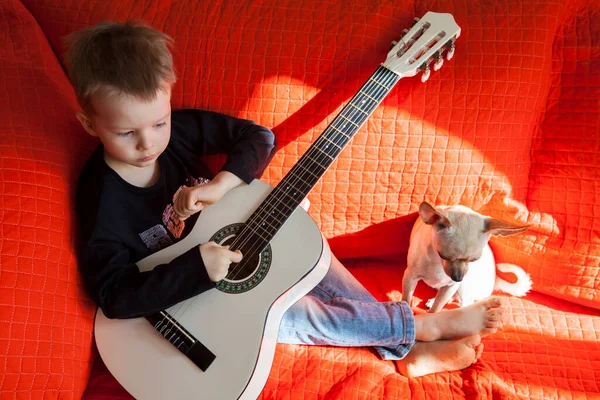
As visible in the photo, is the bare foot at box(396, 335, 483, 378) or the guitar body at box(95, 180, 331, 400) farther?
the bare foot at box(396, 335, 483, 378)

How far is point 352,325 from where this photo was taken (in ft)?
3.70

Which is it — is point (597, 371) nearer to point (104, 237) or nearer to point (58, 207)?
point (104, 237)

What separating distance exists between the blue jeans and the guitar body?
0.50 feet

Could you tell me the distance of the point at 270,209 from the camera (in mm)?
1043

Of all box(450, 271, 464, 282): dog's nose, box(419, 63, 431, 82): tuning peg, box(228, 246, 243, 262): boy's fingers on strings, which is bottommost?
box(228, 246, 243, 262): boy's fingers on strings

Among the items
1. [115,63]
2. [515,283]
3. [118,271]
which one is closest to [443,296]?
[515,283]

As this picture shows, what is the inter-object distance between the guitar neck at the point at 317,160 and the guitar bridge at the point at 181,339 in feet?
0.67

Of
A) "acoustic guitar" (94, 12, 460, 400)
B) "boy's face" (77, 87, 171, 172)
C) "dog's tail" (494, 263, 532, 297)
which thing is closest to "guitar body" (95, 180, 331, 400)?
"acoustic guitar" (94, 12, 460, 400)

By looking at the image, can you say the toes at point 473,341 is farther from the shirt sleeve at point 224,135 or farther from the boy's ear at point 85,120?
the boy's ear at point 85,120

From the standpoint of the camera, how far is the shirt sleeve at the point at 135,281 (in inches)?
36.6

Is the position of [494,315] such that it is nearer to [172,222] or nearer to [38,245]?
[172,222]

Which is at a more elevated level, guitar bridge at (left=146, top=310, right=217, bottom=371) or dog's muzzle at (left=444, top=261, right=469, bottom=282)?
dog's muzzle at (left=444, top=261, right=469, bottom=282)

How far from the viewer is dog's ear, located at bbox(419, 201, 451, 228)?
3.42ft

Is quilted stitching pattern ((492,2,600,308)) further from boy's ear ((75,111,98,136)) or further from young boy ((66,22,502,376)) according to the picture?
boy's ear ((75,111,98,136))
